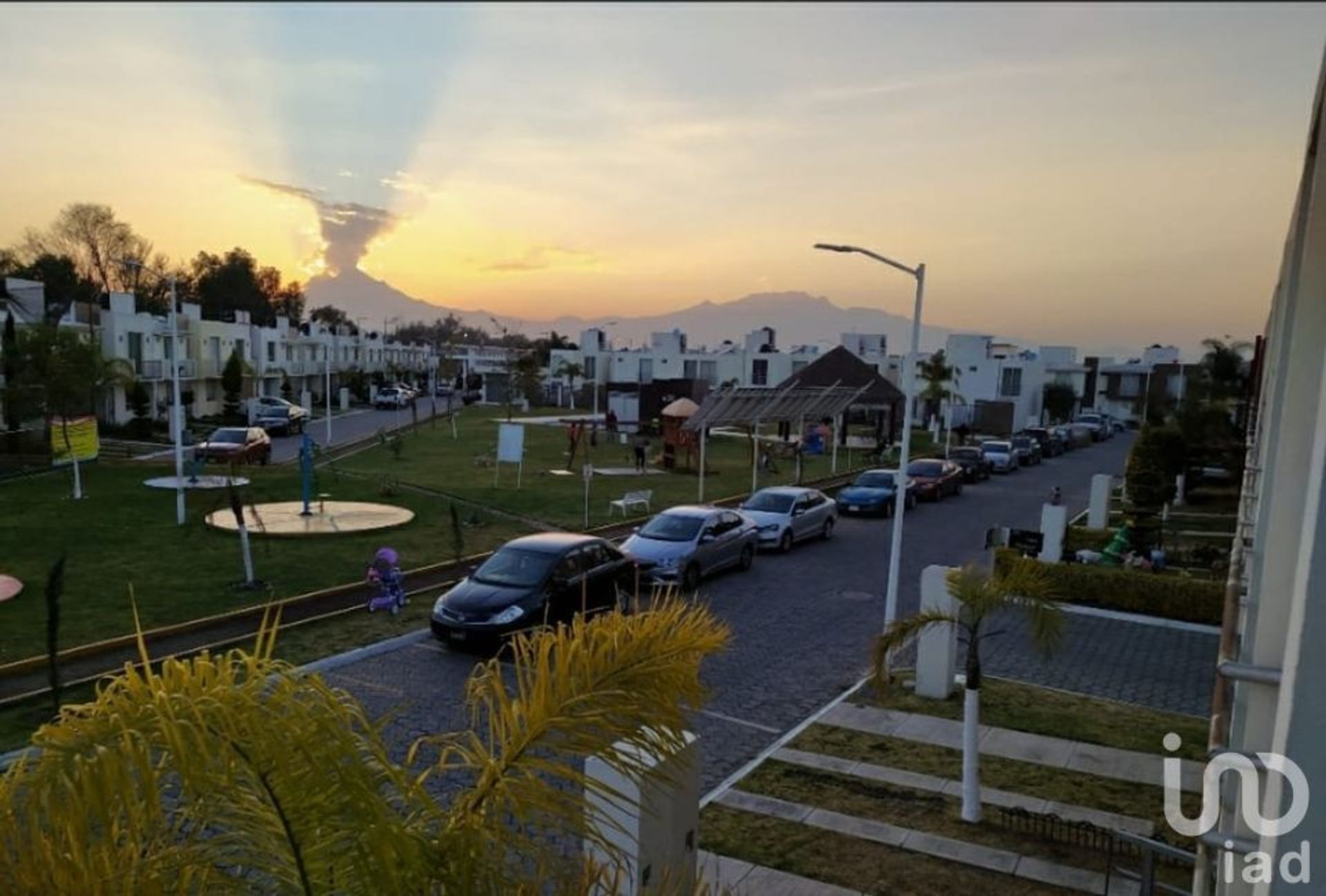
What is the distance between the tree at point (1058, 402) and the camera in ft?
247

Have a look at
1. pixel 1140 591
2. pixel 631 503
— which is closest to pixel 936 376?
pixel 631 503

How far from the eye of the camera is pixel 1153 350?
103625 millimetres

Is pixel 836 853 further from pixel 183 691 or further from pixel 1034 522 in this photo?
pixel 1034 522

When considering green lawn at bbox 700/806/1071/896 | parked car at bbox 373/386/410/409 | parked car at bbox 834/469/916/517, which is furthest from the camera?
parked car at bbox 373/386/410/409

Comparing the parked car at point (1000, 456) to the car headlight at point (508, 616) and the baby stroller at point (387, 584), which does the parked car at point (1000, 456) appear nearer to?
the baby stroller at point (387, 584)

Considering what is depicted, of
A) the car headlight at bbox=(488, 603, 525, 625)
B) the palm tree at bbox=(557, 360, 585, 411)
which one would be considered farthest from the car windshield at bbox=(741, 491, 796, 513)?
the palm tree at bbox=(557, 360, 585, 411)

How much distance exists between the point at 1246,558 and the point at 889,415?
149 feet

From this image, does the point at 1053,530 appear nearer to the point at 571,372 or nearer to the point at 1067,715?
the point at 1067,715

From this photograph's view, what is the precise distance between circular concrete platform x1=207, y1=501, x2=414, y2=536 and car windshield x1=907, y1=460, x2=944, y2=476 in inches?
692

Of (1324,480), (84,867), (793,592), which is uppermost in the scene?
(1324,480)

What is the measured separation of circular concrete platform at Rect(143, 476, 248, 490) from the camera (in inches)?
1023

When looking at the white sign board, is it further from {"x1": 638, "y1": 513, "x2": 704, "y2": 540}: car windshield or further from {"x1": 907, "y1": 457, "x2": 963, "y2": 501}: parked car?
{"x1": 907, "y1": 457, "x2": 963, "y2": 501}: parked car

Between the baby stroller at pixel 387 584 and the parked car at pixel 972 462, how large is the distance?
26446 millimetres

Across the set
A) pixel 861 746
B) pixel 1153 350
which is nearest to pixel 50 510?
pixel 861 746
